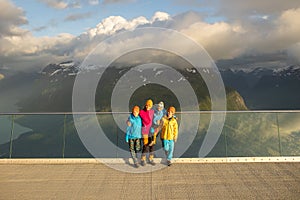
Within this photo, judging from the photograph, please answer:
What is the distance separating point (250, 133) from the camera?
987cm

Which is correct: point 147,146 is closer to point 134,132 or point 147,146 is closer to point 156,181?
point 134,132

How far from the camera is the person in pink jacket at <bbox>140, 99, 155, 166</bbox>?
629 cm

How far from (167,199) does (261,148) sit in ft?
17.0

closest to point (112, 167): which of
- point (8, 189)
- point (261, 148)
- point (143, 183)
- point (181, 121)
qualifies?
point (143, 183)

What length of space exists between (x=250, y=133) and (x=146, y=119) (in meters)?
5.19

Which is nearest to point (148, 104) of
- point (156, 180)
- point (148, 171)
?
point (148, 171)

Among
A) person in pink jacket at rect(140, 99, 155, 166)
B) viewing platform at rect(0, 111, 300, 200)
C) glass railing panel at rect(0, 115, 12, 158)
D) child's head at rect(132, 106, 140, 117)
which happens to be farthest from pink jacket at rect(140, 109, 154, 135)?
glass railing panel at rect(0, 115, 12, 158)

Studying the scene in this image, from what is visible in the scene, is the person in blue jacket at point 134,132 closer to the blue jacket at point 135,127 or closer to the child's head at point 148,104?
the blue jacket at point 135,127

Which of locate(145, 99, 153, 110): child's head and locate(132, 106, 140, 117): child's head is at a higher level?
locate(145, 99, 153, 110): child's head

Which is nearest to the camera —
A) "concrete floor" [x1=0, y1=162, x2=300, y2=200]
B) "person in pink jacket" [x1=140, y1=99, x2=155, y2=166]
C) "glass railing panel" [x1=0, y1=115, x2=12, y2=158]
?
"concrete floor" [x1=0, y1=162, x2=300, y2=200]

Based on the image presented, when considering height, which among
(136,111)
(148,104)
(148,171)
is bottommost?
(148,171)

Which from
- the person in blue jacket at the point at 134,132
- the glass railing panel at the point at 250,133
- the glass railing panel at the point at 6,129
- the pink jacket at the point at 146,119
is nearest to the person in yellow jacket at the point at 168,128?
the pink jacket at the point at 146,119

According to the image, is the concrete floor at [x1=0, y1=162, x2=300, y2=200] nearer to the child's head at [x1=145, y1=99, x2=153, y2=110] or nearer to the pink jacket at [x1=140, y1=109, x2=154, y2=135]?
the pink jacket at [x1=140, y1=109, x2=154, y2=135]

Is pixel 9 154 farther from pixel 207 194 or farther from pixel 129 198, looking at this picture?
pixel 207 194
